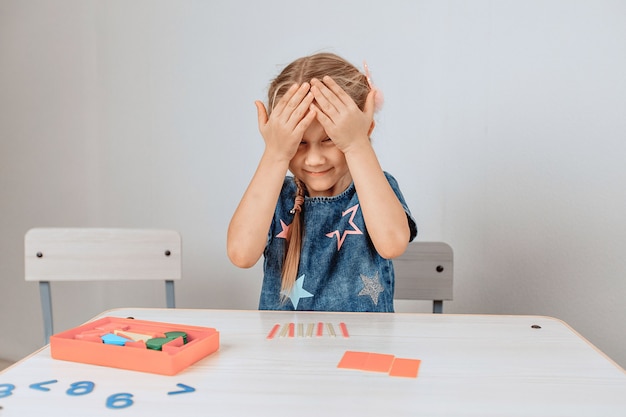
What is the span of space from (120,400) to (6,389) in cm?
11

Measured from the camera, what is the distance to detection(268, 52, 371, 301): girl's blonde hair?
911 millimetres

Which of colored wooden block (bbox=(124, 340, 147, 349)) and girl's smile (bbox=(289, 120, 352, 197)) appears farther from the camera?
girl's smile (bbox=(289, 120, 352, 197))

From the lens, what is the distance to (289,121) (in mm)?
822

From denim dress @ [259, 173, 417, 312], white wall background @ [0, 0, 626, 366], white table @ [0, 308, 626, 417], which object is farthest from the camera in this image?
white wall background @ [0, 0, 626, 366]

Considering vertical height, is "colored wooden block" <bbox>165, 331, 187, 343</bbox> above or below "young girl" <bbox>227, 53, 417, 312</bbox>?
below

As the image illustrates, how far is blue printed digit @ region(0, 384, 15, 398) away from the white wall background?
106 centimetres

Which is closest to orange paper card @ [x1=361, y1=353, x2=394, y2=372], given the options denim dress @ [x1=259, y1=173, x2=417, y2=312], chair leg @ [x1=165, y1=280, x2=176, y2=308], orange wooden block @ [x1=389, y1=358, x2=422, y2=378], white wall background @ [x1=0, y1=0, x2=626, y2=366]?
orange wooden block @ [x1=389, y1=358, x2=422, y2=378]

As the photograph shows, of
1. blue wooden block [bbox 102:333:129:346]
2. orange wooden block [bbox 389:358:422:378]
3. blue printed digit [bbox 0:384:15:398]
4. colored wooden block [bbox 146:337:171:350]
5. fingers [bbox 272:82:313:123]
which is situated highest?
fingers [bbox 272:82:313:123]

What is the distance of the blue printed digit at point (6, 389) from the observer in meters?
0.47

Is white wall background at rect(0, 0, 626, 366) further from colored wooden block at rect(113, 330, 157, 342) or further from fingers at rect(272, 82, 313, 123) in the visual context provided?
colored wooden block at rect(113, 330, 157, 342)

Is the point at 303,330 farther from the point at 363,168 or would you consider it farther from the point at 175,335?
the point at 363,168

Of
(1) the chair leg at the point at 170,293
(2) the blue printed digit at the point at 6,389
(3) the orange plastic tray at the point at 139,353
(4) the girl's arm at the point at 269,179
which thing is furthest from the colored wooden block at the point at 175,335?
(1) the chair leg at the point at 170,293

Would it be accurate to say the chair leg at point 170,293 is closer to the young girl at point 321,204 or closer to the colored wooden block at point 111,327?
the young girl at point 321,204

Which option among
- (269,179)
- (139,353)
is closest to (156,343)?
(139,353)
